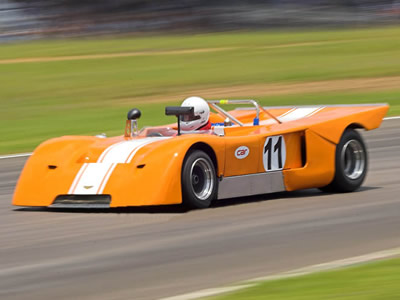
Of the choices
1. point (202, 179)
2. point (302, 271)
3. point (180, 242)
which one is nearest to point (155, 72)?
point (202, 179)

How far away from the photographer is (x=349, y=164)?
9133 millimetres

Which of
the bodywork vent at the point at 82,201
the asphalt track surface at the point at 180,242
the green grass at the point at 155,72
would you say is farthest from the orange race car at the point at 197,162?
the green grass at the point at 155,72

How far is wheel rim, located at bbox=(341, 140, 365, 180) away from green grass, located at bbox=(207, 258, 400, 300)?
3920 mm

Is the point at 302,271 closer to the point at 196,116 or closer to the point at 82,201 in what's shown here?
the point at 82,201

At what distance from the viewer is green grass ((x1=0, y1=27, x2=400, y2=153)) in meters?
17.7

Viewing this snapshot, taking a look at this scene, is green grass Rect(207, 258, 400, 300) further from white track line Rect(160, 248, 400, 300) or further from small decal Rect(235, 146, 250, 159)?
small decal Rect(235, 146, 250, 159)

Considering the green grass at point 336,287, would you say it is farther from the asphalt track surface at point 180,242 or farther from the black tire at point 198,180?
the black tire at point 198,180

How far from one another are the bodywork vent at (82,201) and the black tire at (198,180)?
0.70 meters

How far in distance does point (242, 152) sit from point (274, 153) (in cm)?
46

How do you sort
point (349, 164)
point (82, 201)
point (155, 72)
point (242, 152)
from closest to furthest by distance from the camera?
1. point (82, 201)
2. point (242, 152)
3. point (349, 164)
4. point (155, 72)

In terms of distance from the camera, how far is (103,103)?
2025 centimetres

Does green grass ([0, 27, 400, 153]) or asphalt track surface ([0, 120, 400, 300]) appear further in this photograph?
green grass ([0, 27, 400, 153])

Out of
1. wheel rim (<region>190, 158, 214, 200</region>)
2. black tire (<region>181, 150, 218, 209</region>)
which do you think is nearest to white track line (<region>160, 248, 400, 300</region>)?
black tire (<region>181, 150, 218, 209</region>)

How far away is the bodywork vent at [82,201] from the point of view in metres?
7.60
